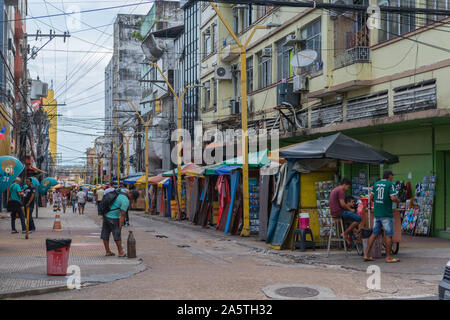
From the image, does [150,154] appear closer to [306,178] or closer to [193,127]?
[193,127]

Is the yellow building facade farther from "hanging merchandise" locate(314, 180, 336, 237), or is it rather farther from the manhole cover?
the manhole cover

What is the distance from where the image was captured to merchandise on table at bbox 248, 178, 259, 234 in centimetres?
2174

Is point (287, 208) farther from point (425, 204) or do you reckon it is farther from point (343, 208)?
point (425, 204)

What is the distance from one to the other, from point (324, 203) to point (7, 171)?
8.67 meters

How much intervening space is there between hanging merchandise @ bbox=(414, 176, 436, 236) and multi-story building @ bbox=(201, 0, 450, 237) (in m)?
0.22

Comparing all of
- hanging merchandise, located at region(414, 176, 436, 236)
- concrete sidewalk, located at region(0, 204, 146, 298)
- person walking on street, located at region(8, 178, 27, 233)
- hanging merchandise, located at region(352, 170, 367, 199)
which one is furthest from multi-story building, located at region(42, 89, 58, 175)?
hanging merchandise, located at region(414, 176, 436, 236)

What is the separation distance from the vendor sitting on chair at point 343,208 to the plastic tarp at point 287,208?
1772 millimetres

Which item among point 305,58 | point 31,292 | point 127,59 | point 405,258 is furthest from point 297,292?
point 127,59

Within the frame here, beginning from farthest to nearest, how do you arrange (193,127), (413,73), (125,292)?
(193,127), (413,73), (125,292)

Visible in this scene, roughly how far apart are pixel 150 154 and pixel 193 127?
2075 centimetres

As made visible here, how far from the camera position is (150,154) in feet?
232

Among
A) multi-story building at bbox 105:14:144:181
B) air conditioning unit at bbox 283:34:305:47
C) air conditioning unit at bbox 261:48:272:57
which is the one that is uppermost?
multi-story building at bbox 105:14:144:181

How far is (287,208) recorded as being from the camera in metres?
16.1

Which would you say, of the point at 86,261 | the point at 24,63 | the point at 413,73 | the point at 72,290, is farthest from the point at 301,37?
the point at 24,63
